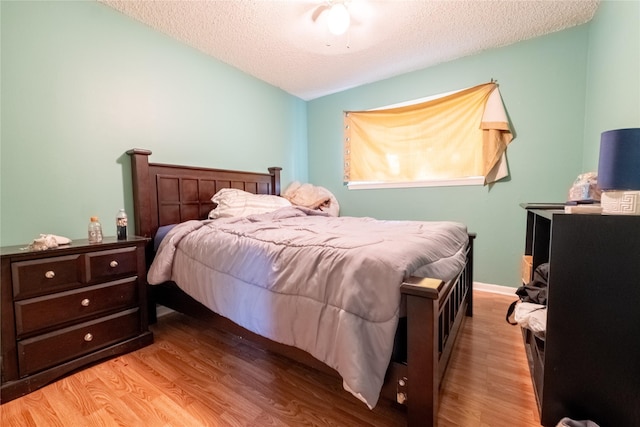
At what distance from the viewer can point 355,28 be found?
7.23ft

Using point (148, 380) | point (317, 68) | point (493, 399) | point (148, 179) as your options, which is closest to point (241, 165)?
point (148, 179)

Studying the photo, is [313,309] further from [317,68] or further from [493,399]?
[317,68]

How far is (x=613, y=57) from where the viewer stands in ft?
5.52

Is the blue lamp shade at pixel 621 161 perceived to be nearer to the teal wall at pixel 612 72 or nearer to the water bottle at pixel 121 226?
the teal wall at pixel 612 72

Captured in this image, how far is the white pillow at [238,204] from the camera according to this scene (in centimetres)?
227

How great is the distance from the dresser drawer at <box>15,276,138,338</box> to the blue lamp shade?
7.99 feet

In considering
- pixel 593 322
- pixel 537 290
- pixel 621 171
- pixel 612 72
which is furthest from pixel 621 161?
pixel 612 72

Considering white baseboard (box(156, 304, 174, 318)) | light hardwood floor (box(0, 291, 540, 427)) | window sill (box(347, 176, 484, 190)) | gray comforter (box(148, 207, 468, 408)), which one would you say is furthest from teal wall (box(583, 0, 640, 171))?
white baseboard (box(156, 304, 174, 318))

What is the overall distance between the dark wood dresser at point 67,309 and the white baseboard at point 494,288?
9.52ft

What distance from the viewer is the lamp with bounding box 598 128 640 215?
0.92 meters

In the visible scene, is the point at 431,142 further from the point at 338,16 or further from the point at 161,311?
the point at 161,311

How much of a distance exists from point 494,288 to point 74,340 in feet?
10.8

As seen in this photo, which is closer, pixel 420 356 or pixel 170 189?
pixel 420 356

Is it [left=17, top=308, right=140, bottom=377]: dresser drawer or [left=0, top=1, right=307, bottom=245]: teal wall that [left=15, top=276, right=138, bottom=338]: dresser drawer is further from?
[left=0, top=1, right=307, bottom=245]: teal wall
